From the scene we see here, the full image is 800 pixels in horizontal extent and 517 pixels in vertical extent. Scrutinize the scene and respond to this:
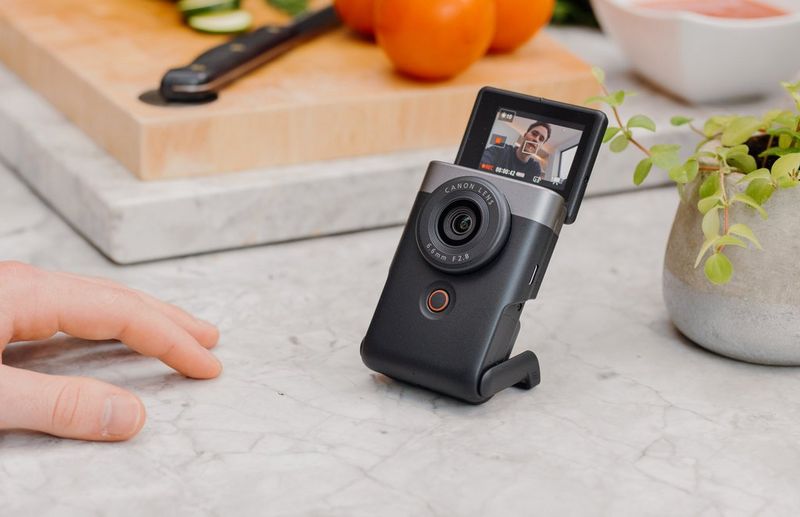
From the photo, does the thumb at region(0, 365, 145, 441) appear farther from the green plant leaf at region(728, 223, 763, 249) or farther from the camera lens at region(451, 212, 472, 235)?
the green plant leaf at region(728, 223, 763, 249)

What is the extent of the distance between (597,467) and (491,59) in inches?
22.3

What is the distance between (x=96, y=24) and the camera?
3.91 ft

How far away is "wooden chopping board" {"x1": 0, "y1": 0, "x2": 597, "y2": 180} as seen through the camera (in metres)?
1.00

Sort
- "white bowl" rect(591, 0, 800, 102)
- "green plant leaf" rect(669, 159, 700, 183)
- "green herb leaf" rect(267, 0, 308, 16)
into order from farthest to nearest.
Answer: "green herb leaf" rect(267, 0, 308, 16) → "white bowl" rect(591, 0, 800, 102) → "green plant leaf" rect(669, 159, 700, 183)

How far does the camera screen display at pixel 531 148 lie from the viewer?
0.76 metres

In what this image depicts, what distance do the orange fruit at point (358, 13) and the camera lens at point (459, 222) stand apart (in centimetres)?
45

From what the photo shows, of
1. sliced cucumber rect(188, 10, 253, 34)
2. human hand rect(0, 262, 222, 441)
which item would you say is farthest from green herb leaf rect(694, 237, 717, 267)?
sliced cucumber rect(188, 10, 253, 34)

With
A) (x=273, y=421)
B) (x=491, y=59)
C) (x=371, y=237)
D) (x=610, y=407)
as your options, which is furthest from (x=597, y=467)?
(x=491, y=59)

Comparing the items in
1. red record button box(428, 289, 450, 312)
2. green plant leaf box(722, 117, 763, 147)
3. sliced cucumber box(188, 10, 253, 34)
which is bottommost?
red record button box(428, 289, 450, 312)

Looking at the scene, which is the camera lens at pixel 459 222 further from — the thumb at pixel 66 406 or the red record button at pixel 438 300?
the thumb at pixel 66 406

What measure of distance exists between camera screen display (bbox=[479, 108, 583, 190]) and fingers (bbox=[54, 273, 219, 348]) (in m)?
0.22

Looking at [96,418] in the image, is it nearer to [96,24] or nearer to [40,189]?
[40,189]

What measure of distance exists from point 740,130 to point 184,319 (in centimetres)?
39

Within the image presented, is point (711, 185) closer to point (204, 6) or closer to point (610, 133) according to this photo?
point (610, 133)
